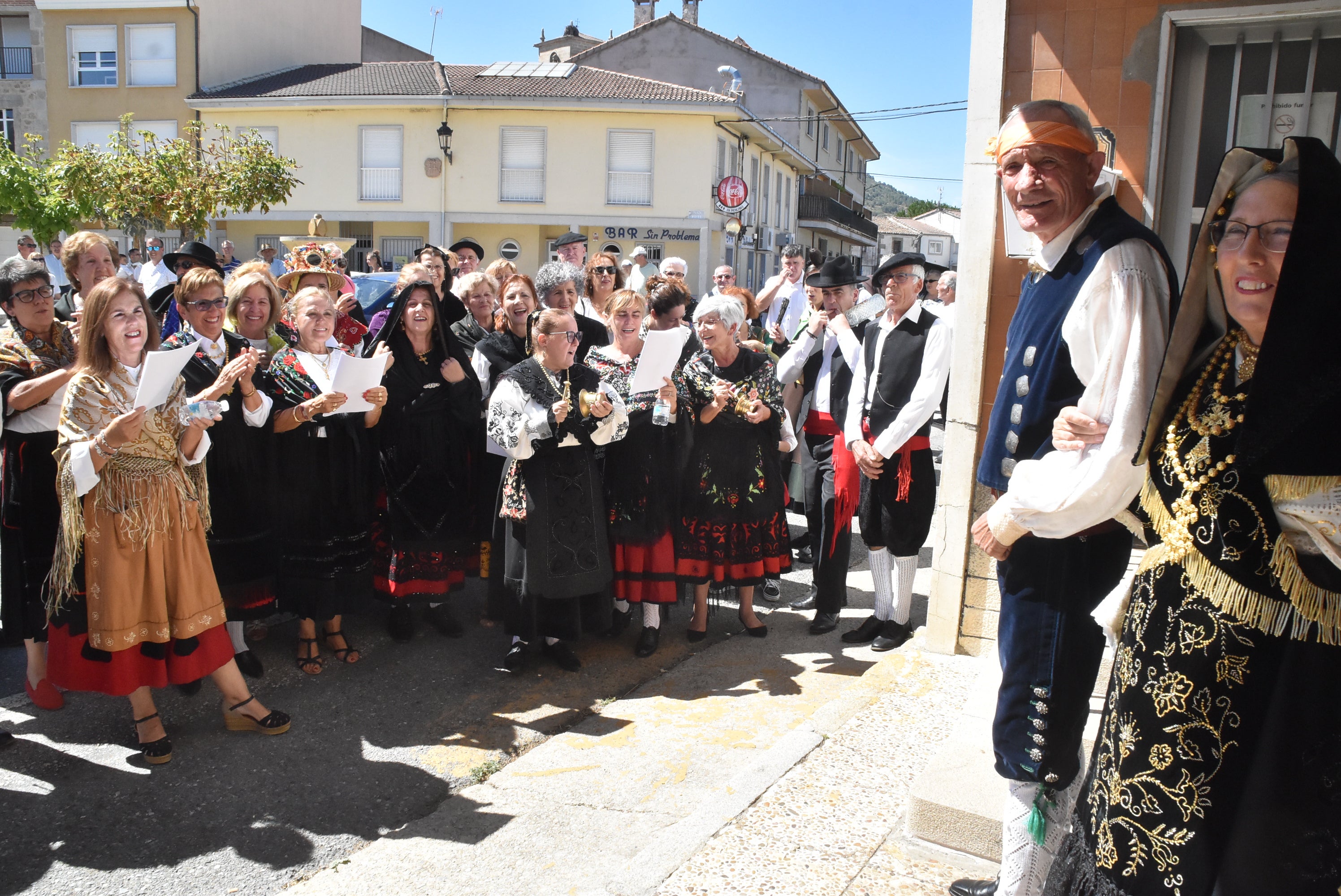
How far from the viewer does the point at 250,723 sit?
4.39 m

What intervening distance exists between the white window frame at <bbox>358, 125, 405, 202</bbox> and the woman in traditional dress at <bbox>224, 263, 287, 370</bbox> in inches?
950

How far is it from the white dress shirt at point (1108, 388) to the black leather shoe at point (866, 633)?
3347mm

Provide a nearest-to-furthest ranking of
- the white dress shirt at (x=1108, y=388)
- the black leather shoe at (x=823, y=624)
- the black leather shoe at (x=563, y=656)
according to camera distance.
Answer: the white dress shirt at (x=1108, y=388), the black leather shoe at (x=563, y=656), the black leather shoe at (x=823, y=624)

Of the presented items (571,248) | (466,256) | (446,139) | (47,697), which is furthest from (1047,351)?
(446,139)

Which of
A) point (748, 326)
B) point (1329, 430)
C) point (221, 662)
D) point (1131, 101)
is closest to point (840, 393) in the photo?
point (748, 326)

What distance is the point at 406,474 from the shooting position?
5.54m

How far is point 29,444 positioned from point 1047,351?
13.9 feet

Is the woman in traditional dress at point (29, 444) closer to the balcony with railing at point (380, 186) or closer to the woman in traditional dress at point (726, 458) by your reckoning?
the woman in traditional dress at point (726, 458)

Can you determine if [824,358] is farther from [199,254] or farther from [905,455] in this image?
[199,254]

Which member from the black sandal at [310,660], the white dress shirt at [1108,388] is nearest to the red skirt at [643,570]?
the black sandal at [310,660]

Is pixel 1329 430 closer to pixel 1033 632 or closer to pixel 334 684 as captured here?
pixel 1033 632

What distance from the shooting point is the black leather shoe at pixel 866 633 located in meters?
5.66

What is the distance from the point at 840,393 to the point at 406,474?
8.59 ft

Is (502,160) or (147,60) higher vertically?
(147,60)
